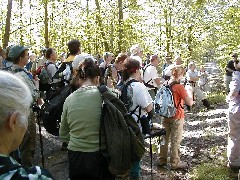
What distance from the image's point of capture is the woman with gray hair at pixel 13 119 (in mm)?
1559

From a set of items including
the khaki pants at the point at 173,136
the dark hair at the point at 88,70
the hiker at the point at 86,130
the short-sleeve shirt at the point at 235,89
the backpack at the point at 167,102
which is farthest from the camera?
the khaki pants at the point at 173,136

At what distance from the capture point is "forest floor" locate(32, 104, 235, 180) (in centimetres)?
652

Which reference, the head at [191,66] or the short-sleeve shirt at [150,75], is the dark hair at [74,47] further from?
the head at [191,66]

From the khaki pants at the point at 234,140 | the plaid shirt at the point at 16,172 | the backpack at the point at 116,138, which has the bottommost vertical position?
the khaki pants at the point at 234,140

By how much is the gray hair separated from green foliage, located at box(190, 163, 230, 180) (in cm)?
500

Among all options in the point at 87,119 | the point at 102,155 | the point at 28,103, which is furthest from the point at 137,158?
the point at 28,103

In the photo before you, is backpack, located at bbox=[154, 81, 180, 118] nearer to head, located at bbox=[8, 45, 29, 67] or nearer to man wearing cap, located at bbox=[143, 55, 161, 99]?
head, located at bbox=[8, 45, 29, 67]

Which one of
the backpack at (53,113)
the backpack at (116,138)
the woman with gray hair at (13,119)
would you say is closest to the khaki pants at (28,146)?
the backpack at (53,113)

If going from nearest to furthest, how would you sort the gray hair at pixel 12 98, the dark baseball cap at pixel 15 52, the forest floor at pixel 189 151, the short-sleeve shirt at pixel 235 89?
the gray hair at pixel 12 98
the dark baseball cap at pixel 15 52
the short-sleeve shirt at pixel 235 89
the forest floor at pixel 189 151

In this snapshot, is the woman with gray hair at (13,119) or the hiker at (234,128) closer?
the woman with gray hair at (13,119)

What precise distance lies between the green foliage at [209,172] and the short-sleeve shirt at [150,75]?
3.52 meters

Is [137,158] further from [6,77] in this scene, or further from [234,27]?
[234,27]

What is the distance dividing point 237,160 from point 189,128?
4404mm

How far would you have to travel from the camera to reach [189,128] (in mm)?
10875
